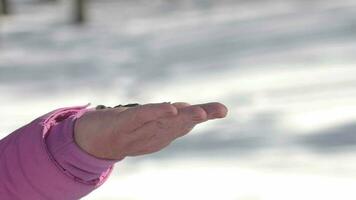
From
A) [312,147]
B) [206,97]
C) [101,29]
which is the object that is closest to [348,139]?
[312,147]

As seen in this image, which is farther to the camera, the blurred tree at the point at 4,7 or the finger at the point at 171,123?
→ the blurred tree at the point at 4,7

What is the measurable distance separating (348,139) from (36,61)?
165 inches

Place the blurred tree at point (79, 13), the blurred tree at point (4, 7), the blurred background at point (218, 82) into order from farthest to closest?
1. the blurred tree at point (4, 7)
2. the blurred tree at point (79, 13)
3. the blurred background at point (218, 82)

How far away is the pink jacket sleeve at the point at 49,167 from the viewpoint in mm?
1405

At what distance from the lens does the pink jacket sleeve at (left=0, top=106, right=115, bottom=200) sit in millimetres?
1405

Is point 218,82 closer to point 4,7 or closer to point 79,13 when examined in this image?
point 79,13

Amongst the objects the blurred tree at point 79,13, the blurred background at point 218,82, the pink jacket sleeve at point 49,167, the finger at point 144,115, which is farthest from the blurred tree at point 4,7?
the finger at point 144,115

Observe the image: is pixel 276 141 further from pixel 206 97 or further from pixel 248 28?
pixel 248 28

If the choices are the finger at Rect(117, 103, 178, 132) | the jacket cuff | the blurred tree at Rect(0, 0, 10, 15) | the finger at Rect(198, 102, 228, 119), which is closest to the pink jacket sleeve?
the jacket cuff

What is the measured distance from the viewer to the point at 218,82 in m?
5.54

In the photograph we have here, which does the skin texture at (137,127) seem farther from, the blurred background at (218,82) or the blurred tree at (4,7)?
the blurred tree at (4,7)

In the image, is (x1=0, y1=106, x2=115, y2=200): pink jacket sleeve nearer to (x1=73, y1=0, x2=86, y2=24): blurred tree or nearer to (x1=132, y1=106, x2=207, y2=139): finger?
(x1=132, y1=106, x2=207, y2=139): finger

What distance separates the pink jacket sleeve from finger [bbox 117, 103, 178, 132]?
119mm

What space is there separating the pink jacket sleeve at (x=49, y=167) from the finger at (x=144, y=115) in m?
0.12
